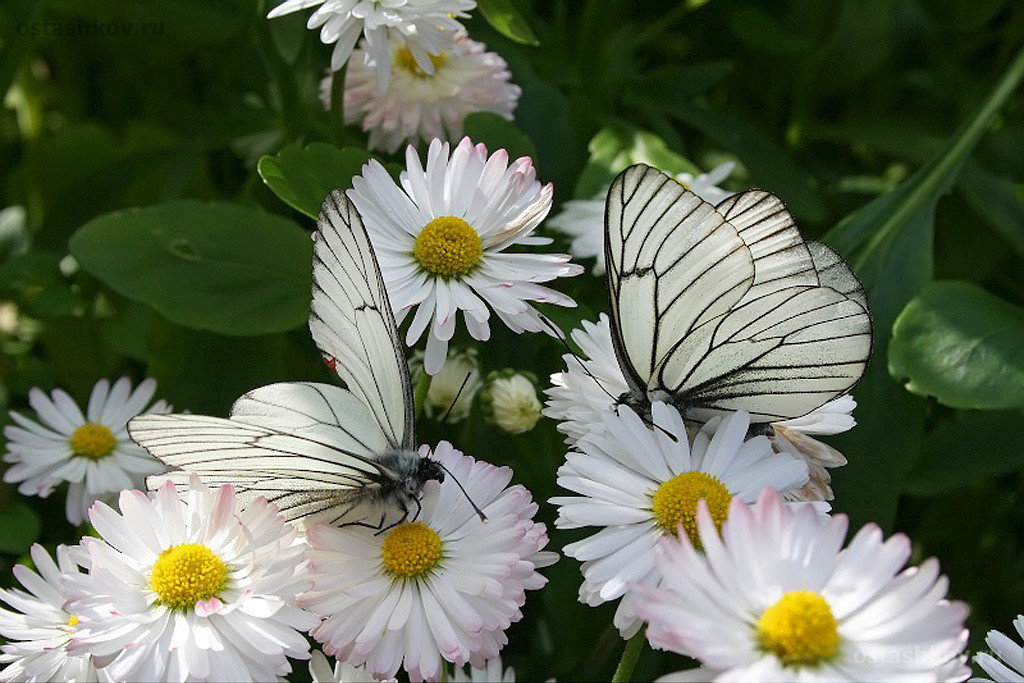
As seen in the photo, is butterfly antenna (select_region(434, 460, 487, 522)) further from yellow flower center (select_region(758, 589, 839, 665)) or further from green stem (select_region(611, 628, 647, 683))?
yellow flower center (select_region(758, 589, 839, 665))

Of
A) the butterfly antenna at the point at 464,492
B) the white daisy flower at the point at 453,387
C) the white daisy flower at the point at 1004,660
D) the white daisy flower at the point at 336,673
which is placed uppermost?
the butterfly antenna at the point at 464,492

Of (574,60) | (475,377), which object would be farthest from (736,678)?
(574,60)

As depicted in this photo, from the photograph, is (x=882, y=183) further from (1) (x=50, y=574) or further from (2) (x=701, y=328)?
(1) (x=50, y=574)

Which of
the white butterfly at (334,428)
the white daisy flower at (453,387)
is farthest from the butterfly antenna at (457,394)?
the white butterfly at (334,428)

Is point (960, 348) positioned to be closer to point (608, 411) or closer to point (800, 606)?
point (608, 411)

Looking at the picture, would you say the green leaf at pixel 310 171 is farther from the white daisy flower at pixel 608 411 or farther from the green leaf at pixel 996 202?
the green leaf at pixel 996 202

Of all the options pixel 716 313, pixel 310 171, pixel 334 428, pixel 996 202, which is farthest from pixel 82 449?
pixel 996 202

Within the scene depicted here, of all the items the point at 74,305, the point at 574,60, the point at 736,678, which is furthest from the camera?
the point at 574,60
